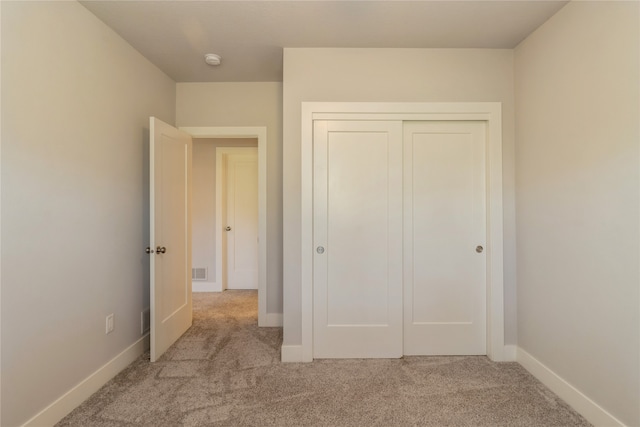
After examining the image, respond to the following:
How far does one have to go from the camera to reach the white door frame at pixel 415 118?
7.64ft

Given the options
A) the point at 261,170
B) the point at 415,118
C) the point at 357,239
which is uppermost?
the point at 415,118

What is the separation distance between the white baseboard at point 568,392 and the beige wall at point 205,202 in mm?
3748

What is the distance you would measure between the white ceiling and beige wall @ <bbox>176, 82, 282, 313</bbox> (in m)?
0.51

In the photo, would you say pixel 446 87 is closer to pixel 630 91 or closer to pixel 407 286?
pixel 630 91

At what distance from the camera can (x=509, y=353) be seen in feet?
7.71

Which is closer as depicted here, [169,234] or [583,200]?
[583,200]

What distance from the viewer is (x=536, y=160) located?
2143mm

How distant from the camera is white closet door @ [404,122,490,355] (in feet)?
7.93

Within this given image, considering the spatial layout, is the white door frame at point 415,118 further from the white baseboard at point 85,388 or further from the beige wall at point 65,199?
the beige wall at point 65,199

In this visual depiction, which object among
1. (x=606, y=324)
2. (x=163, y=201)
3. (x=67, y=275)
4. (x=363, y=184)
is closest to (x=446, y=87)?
(x=363, y=184)

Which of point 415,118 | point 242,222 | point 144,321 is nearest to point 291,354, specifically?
point 144,321

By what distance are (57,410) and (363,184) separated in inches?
94.2

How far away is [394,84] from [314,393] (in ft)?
7.73

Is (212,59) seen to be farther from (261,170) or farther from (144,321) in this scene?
(144,321)
